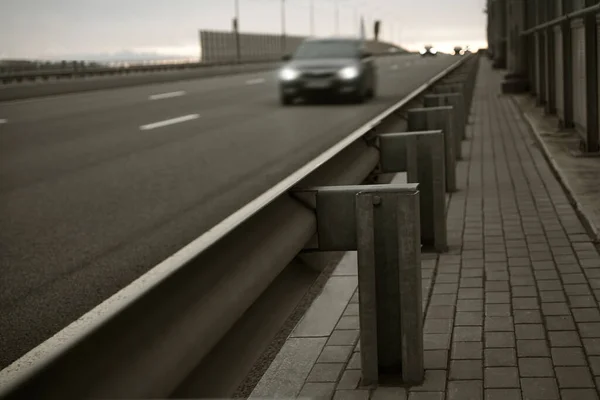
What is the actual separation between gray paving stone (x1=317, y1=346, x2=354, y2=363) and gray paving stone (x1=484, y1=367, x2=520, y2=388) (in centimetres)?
61

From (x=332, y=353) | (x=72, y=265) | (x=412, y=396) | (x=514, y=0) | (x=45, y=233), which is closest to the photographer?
(x=412, y=396)

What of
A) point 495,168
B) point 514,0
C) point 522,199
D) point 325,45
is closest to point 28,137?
point 495,168

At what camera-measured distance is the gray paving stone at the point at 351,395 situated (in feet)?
12.6

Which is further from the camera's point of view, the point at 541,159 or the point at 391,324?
the point at 541,159

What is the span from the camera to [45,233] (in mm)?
7770

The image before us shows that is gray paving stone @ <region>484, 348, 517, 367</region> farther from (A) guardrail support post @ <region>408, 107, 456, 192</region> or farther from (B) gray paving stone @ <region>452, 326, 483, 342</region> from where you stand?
(A) guardrail support post @ <region>408, 107, 456, 192</region>

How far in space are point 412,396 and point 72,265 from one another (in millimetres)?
3354

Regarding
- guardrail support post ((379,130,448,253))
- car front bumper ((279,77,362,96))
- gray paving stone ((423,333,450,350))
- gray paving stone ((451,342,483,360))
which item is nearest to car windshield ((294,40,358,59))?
car front bumper ((279,77,362,96))

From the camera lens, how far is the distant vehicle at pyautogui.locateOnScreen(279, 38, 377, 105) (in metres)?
24.0

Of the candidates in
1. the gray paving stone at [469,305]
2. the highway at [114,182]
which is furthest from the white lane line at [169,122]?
the gray paving stone at [469,305]

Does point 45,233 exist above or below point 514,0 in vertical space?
below

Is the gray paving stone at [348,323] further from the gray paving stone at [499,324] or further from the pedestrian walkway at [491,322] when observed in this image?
the gray paving stone at [499,324]

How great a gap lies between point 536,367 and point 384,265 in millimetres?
804

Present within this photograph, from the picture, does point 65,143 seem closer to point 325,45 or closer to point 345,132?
point 345,132
